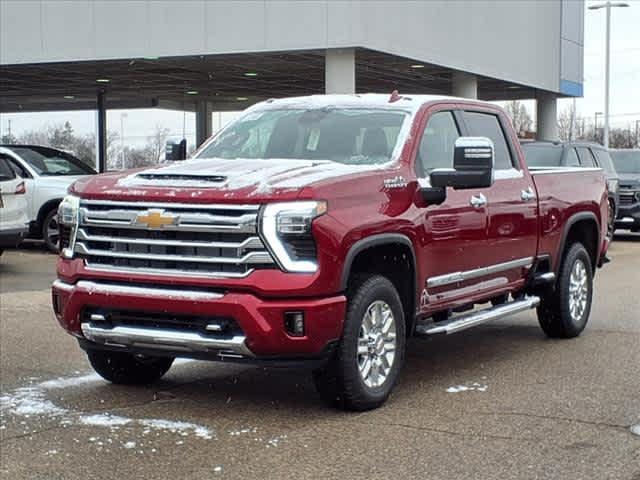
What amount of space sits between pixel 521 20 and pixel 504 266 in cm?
2475

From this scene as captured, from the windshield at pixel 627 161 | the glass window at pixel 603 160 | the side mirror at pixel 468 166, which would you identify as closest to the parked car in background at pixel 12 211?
the side mirror at pixel 468 166

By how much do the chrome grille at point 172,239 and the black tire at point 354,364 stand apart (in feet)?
2.14

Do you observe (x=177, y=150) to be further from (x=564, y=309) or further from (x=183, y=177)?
(x=564, y=309)

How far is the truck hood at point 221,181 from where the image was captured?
5824 millimetres

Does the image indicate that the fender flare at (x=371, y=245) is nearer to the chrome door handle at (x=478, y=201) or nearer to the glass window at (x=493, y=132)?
the chrome door handle at (x=478, y=201)

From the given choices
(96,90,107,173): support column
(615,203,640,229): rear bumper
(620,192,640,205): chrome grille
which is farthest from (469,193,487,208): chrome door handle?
(96,90,107,173): support column

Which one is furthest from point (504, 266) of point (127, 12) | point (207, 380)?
point (127, 12)

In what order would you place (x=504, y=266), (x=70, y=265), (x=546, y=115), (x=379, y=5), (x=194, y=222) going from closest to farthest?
(x=194, y=222), (x=70, y=265), (x=504, y=266), (x=379, y=5), (x=546, y=115)

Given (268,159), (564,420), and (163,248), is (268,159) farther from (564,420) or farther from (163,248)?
(564,420)

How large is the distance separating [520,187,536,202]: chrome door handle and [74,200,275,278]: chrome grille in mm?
3043

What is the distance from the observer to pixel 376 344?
6.31m

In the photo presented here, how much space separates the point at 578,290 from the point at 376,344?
349cm

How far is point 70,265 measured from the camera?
6320 mm

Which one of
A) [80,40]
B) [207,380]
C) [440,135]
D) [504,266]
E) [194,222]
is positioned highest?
[80,40]
